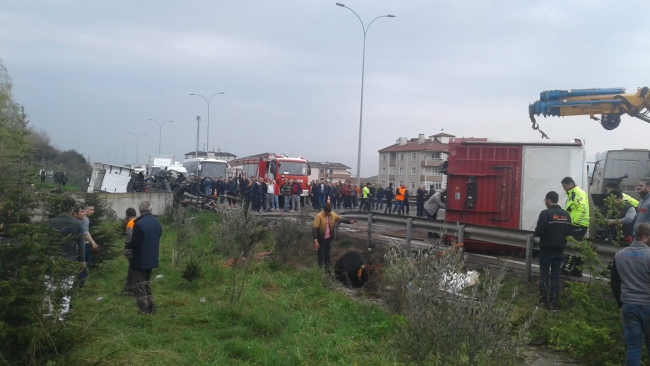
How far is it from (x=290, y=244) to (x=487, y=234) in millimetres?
4355

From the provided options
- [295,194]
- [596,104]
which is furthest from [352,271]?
[295,194]

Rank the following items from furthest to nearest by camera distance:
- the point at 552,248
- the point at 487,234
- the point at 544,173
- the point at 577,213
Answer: the point at 544,173 < the point at 487,234 < the point at 577,213 < the point at 552,248

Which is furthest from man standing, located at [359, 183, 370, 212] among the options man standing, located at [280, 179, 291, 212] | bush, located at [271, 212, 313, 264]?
bush, located at [271, 212, 313, 264]

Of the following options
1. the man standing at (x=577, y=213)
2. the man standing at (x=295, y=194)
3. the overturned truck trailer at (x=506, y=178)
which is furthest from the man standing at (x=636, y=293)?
the man standing at (x=295, y=194)

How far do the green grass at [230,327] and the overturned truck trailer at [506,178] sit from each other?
4121mm

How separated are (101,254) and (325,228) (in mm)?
4480

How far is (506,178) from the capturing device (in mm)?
12367

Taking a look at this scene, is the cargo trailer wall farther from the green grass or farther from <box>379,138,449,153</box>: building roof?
<box>379,138,449,153</box>: building roof

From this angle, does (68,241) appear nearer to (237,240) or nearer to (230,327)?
(230,327)

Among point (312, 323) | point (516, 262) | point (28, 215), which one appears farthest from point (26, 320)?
point (516, 262)

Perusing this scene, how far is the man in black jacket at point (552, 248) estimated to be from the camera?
8.41 metres

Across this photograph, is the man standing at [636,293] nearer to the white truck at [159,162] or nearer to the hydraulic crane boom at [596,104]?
the hydraulic crane boom at [596,104]

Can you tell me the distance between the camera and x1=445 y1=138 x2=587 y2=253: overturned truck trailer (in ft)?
39.8

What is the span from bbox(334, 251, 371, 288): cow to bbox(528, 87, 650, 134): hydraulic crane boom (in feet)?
29.0
